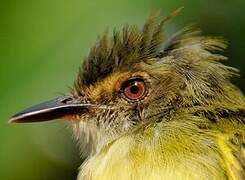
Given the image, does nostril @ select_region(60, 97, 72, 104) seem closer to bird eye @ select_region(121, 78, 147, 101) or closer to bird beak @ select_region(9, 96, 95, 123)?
bird beak @ select_region(9, 96, 95, 123)

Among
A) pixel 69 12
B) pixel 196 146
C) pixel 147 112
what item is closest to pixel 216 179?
pixel 196 146

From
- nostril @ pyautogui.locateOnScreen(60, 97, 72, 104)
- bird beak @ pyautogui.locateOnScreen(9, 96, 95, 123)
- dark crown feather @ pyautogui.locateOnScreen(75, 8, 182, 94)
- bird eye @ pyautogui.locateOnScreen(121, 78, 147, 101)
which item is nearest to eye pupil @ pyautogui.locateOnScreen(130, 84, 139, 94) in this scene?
bird eye @ pyautogui.locateOnScreen(121, 78, 147, 101)

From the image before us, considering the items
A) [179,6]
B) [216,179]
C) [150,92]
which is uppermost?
[179,6]

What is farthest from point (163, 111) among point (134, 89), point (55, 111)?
point (55, 111)

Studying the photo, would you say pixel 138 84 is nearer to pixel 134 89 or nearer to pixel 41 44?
pixel 134 89

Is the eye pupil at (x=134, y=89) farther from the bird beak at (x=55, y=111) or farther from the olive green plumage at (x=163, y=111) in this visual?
the bird beak at (x=55, y=111)

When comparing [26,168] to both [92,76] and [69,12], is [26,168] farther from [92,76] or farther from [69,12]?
[69,12]
